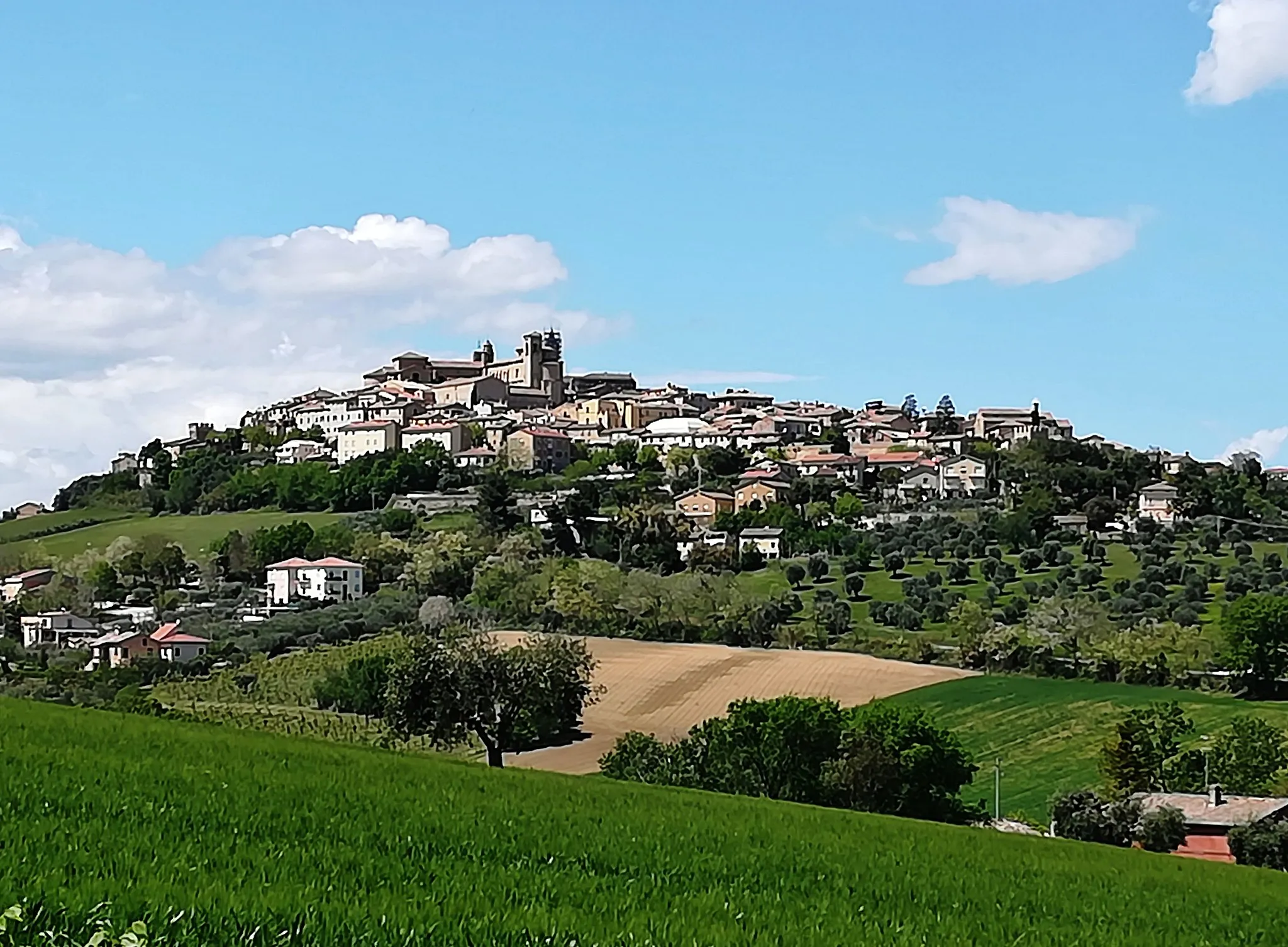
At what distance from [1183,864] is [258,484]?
381ft

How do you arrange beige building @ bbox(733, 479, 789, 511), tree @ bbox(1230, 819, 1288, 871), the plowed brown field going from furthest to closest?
beige building @ bbox(733, 479, 789, 511), the plowed brown field, tree @ bbox(1230, 819, 1288, 871)

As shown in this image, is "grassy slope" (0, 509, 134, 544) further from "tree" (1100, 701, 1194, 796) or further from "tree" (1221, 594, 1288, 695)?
"tree" (1100, 701, 1194, 796)

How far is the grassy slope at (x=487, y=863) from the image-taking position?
24.6ft

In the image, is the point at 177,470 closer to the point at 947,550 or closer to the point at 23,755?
the point at 947,550

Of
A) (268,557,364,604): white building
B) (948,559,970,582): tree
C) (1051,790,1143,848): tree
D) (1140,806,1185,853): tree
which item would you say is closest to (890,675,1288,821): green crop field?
(1051,790,1143,848): tree

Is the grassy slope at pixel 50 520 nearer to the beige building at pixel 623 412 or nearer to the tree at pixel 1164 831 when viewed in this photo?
the beige building at pixel 623 412

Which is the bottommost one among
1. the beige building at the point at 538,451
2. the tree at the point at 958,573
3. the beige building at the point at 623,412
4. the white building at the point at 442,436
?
the tree at the point at 958,573

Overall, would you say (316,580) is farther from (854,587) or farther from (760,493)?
(760,493)

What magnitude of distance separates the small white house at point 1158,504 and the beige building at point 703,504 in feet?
100

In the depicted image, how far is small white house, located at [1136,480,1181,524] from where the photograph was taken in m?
115

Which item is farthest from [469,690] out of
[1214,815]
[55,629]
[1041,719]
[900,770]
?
[55,629]

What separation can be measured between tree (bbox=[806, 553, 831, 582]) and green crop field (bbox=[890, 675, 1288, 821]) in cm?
2746

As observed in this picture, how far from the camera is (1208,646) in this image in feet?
227

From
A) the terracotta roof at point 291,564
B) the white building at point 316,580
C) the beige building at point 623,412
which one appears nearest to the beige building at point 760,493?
the white building at point 316,580
